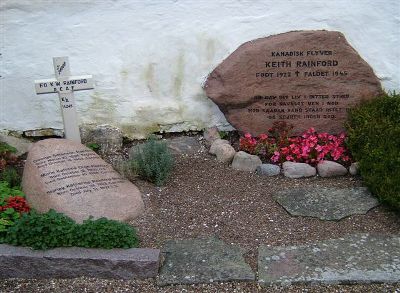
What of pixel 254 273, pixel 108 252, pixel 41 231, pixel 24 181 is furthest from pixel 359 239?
pixel 24 181

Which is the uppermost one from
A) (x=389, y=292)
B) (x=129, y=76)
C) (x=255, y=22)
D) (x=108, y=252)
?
(x=255, y=22)

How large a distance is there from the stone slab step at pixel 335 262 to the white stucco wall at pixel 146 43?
7.31 feet

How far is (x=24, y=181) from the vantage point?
4.61m

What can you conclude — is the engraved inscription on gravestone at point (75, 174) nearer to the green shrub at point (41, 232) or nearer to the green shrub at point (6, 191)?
the green shrub at point (6, 191)

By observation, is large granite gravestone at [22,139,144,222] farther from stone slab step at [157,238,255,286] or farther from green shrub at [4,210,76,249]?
stone slab step at [157,238,255,286]

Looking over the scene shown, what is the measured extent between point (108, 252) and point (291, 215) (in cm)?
148

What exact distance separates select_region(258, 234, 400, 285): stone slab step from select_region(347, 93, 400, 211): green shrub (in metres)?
0.45

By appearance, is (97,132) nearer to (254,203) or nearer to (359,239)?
(254,203)

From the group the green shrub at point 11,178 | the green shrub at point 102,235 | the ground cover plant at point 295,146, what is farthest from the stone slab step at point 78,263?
the ground cover plant at point 295,146

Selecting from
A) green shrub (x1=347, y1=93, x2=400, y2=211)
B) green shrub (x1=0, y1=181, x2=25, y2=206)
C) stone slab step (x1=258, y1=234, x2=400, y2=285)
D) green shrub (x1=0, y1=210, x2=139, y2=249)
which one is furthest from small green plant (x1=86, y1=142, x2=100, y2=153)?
green shrub (x1=347, y1=93, x2=400, y2=211)

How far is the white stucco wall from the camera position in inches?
213

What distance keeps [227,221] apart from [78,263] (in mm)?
1206

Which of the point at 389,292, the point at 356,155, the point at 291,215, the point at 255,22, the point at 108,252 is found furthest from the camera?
the point at 255,22

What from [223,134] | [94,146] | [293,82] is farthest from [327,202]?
[94,146]
